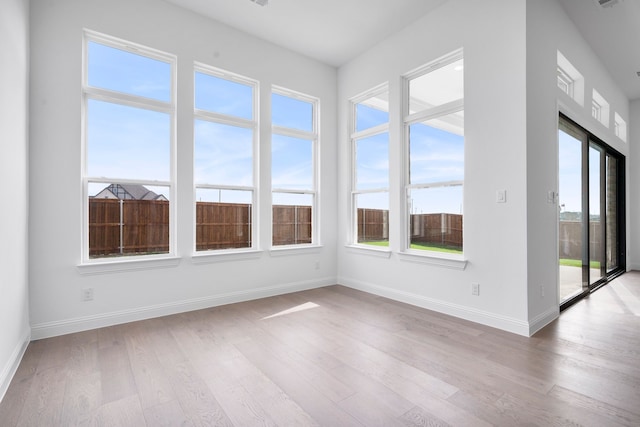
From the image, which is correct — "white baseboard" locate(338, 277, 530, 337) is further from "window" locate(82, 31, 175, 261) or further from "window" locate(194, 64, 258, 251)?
"window" locate(82, 31, 175, 261)

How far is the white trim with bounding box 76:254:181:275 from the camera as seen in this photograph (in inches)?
119

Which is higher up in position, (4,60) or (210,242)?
(4,60)

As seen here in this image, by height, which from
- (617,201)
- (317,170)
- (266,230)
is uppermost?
(317,170)

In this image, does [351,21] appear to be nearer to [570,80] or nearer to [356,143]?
[356,143]

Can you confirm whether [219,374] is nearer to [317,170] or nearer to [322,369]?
[322,369]

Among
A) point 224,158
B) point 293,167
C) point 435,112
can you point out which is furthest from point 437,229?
point 224,158

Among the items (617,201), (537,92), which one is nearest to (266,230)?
(537,92)

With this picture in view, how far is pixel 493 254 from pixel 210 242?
3.05m

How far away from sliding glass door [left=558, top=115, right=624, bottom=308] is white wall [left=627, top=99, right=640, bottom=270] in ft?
3.82

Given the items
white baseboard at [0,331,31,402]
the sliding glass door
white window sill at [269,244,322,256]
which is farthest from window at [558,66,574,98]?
white baseboard at [0,331,31,402]

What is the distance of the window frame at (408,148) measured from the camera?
343cm

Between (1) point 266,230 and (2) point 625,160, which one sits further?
(2) point 625,160

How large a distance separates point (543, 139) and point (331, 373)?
290 cm

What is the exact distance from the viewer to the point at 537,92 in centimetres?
302
